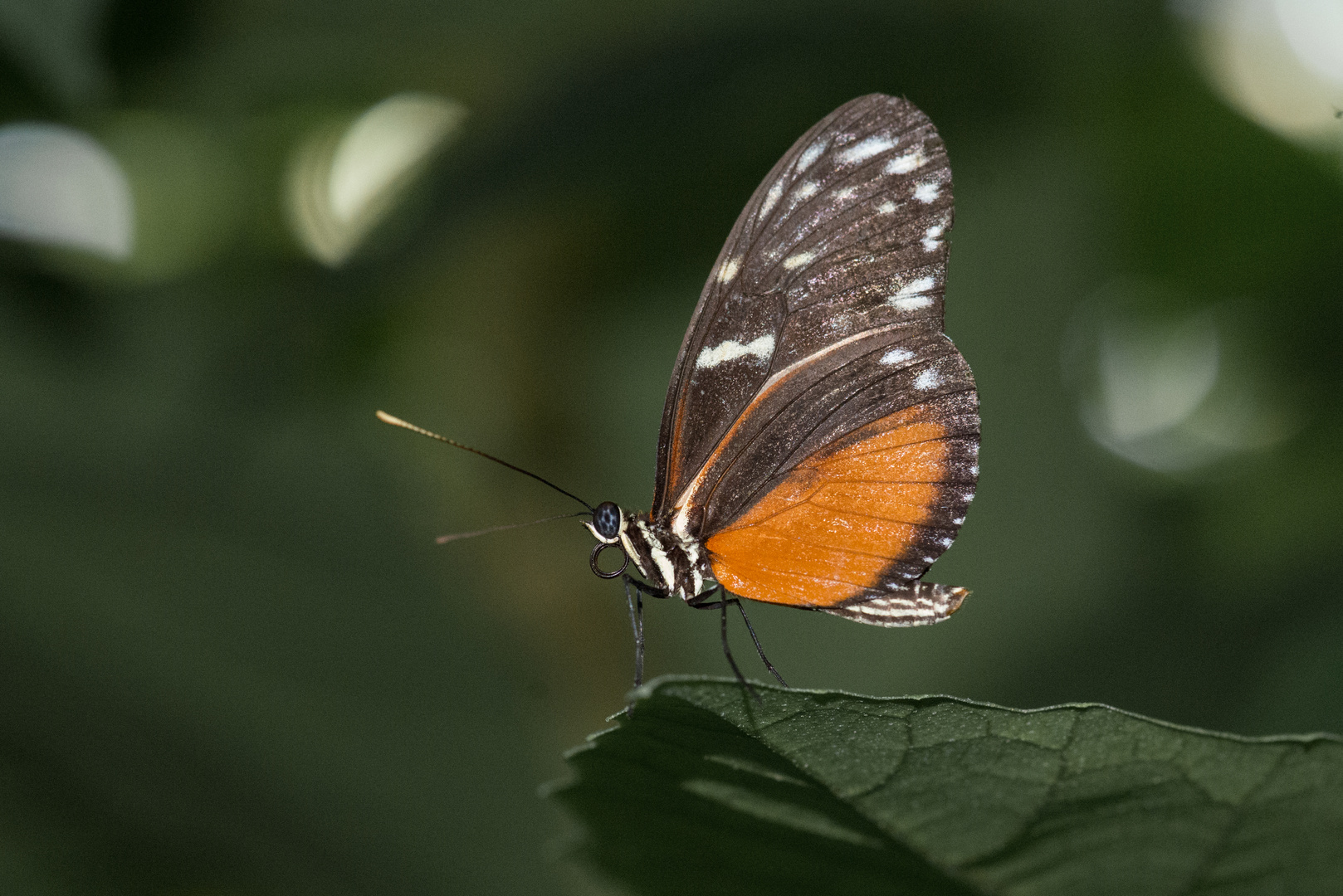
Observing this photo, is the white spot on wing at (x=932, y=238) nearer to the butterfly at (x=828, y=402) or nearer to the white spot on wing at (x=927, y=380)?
the butterfly at (x=828, y=402)

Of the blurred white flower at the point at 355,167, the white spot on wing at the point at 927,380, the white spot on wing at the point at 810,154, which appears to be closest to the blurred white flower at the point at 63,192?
the blurred white flower at the point at 355,167

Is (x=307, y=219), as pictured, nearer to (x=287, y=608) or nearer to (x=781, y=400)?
(x=287, y=608)

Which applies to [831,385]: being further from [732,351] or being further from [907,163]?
[907,163]

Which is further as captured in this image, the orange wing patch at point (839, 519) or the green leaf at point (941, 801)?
the orange wing patch at point (839, 519)

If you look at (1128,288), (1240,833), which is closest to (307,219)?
(1128,288)

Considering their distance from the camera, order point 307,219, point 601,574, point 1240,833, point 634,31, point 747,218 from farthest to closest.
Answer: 1. point 307,219
2. point 634,31
3. point 601,574
4. point 747,218
5. point 1240,833

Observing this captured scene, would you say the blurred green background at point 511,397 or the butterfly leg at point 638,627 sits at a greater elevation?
the blurred green background at point 511,397

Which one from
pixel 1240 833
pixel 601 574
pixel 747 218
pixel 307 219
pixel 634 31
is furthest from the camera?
pixel 307 219

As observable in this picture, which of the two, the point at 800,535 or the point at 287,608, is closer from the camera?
the point at 800,535
